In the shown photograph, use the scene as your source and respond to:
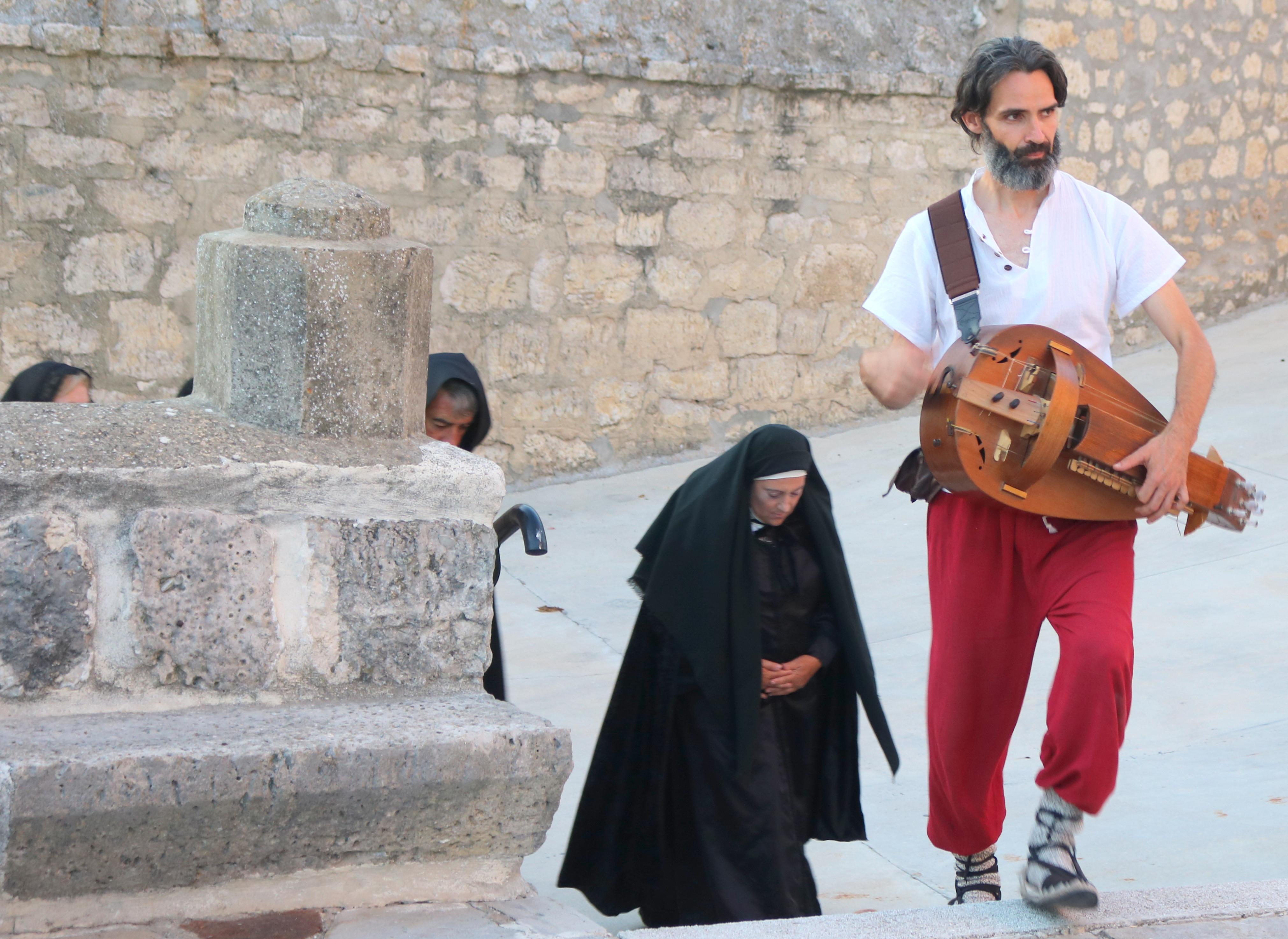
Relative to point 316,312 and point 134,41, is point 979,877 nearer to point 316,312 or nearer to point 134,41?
point 316,312

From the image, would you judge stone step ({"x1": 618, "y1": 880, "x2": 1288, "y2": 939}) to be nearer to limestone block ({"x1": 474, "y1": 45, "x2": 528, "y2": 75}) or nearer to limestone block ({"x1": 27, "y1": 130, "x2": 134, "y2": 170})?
limestone block ({"x1": 27, "y1": 130, "x2": 134, "y2": 170})

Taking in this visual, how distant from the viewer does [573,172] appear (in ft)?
22.2

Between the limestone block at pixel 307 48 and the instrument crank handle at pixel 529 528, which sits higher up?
the limestone block at pixel 307 48

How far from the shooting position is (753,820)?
10.9ft

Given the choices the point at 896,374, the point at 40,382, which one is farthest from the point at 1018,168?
the point at 40,382

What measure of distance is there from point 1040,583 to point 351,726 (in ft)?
4.39

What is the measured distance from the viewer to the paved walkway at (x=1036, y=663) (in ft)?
11.2

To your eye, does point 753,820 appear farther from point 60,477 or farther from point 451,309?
point 451,309

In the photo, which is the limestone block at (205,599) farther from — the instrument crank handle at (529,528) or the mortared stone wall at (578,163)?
the mortared stone wall at (578,163)

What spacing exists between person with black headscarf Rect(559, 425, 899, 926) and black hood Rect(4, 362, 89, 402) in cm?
184

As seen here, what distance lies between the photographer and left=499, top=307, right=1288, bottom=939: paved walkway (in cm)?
342

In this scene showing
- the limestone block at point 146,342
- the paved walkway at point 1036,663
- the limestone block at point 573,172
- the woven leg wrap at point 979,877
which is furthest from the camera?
the limestone block at point 573,172

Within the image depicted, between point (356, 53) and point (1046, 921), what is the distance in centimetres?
516

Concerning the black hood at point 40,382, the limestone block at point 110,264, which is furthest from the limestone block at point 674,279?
the black hood at point 40,382
